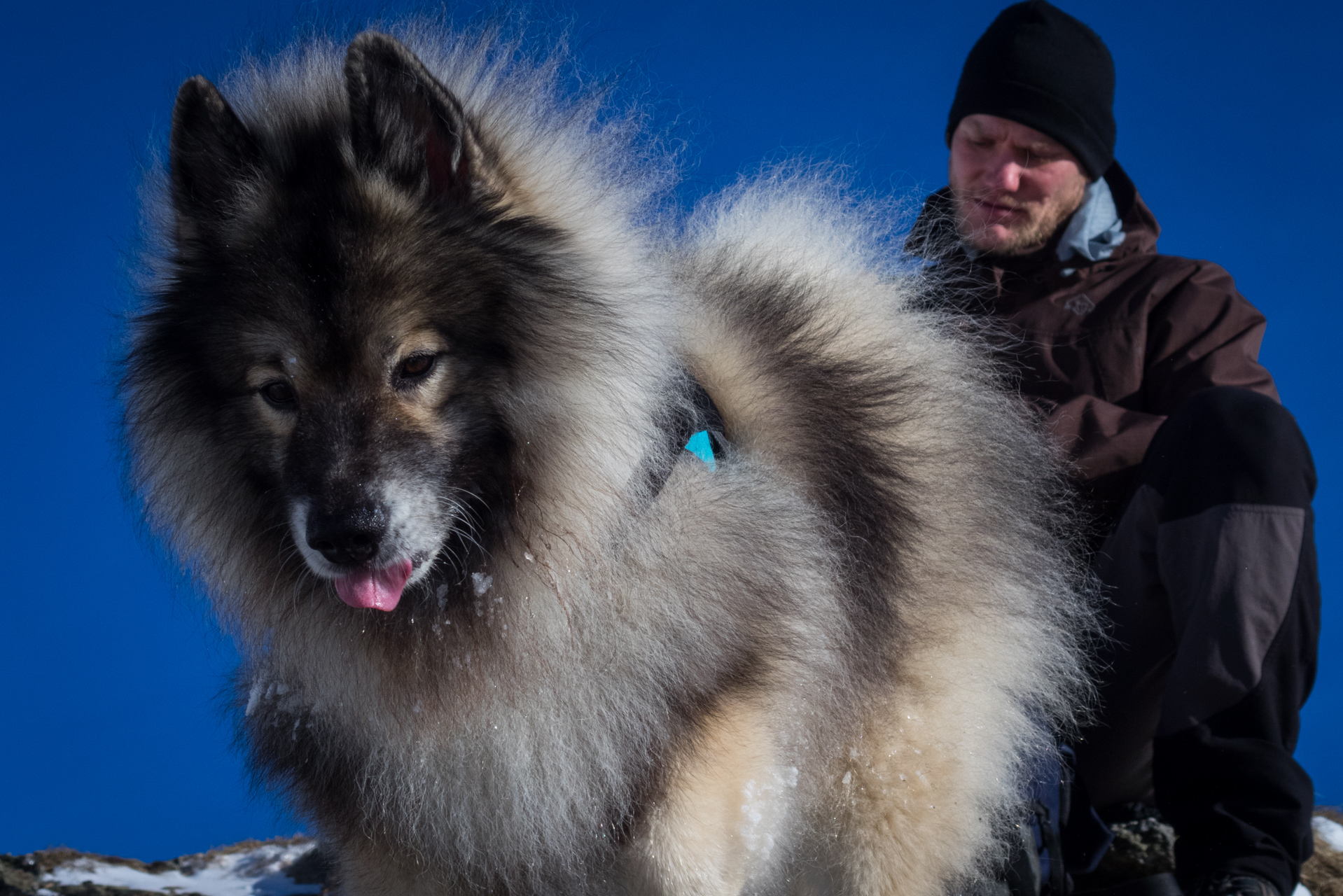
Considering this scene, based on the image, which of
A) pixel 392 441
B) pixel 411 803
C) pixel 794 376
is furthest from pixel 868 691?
pixel 392 441

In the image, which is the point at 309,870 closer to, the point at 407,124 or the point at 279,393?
the point at 279,393

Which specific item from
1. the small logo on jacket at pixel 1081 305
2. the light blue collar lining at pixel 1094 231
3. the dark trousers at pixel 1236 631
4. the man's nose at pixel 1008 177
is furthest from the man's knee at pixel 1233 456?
the man's nose at pixel 1008 177

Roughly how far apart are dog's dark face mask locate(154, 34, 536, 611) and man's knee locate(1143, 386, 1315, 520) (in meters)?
1.45

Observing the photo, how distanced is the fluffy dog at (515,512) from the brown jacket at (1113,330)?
26.9 inches

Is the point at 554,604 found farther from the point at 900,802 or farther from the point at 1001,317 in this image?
the point at 1001,317

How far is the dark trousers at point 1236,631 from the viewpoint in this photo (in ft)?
5.90

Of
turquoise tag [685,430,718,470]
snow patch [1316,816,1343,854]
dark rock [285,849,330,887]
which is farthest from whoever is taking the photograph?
dark rock [285,849,330,887]

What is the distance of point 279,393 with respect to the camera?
150 centimetres

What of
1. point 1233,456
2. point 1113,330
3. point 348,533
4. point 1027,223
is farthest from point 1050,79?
point 348,533

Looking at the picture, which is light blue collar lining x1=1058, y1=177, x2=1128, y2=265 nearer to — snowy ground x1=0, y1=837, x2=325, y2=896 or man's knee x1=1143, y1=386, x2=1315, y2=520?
man's knee x1=1143, y1=386, x2=1315, y2=520

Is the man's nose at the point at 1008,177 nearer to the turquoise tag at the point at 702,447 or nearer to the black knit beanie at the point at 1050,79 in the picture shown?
the black knit beanie at the point at 1050,79

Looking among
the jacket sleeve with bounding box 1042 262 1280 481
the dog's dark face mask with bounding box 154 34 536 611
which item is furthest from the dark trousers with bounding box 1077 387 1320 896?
the dog's dark face mask with bounding box 154 34 536 611

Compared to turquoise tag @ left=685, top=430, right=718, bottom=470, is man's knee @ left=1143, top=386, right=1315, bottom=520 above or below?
above

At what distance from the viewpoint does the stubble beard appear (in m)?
2.71
